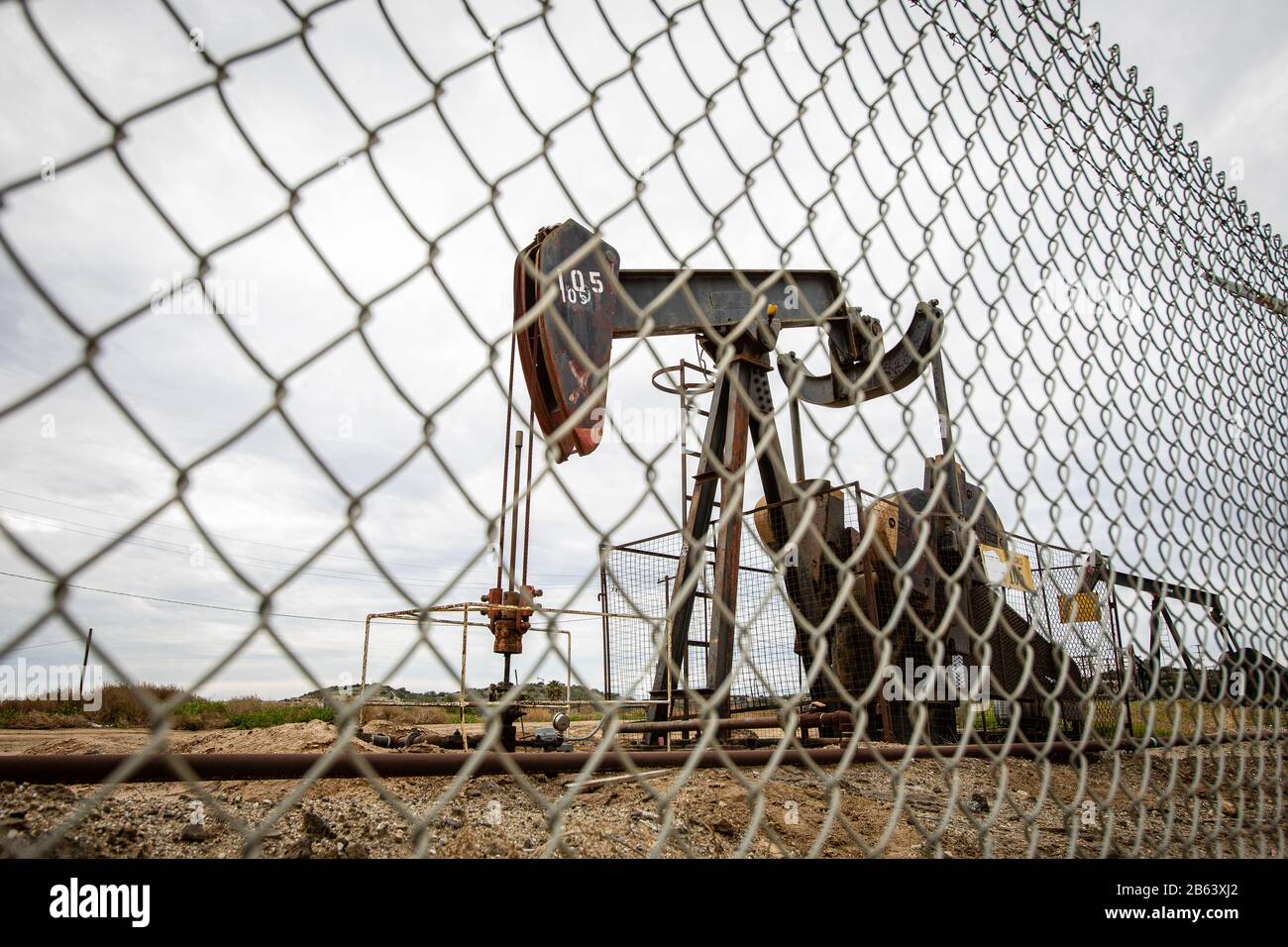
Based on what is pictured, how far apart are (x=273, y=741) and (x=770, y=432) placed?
5.86 metres

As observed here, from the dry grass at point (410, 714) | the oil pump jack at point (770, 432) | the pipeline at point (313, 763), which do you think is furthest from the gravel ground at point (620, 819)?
the dry grass at point (410, 714)

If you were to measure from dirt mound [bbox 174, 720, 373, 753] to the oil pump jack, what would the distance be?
211cm

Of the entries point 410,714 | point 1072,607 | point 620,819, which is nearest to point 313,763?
point 620,819

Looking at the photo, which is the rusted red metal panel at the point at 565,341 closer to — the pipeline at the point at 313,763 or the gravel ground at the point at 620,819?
the pipeline at the point at 313,763

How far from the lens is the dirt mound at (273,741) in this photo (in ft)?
17.7

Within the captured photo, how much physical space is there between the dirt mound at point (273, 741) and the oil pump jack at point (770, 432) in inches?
83.0

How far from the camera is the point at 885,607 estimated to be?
6.27m

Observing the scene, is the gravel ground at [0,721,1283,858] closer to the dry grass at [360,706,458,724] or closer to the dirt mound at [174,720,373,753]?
the dirt mound at [174,720,373,753]
